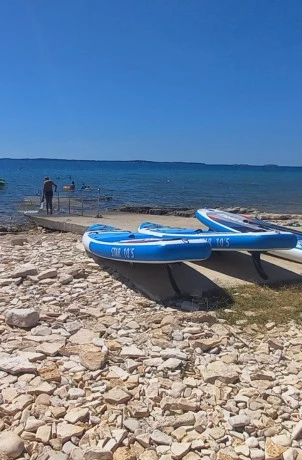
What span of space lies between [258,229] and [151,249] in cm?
282

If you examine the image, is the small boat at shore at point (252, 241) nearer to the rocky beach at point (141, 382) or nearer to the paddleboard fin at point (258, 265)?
the paddleboard fin at point (258, 265)

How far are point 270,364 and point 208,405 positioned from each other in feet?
3.70

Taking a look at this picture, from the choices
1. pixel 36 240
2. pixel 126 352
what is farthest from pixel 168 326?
pixel 36 240

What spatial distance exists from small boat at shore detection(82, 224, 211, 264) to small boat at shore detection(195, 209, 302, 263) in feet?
4.85

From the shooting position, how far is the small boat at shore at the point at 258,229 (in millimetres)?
8031

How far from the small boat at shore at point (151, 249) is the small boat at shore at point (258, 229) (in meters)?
1.48

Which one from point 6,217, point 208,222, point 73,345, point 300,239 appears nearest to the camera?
point 73,345

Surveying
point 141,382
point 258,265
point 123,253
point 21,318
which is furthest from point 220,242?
point 141,382

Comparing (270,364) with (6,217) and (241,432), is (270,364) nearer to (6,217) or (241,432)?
(241,432)

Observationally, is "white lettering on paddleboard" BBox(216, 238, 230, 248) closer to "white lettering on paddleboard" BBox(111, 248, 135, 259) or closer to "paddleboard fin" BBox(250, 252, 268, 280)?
"paddleboard fin" BBox(250, 252, 268, 280)

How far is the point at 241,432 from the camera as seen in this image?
12.3 feet

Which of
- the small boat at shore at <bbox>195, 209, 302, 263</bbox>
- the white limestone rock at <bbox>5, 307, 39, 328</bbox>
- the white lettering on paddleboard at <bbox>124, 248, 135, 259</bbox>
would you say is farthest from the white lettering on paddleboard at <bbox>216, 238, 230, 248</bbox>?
the white limestone rock at <bbox>5, 307, 39, 328</bbox>

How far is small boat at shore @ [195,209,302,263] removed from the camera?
8031 millimetres

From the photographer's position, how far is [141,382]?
4.46 m
